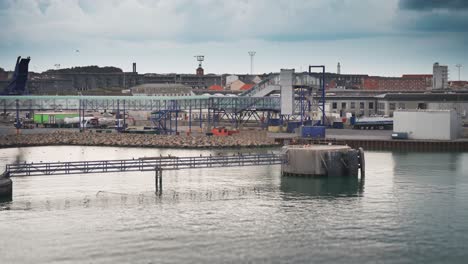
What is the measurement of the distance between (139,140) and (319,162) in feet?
108

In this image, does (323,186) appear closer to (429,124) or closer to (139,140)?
(429,124)

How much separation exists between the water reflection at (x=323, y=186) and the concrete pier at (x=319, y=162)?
1.56 feet

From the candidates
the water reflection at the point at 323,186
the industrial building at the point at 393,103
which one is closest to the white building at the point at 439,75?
the industrial building at the point at 393,103

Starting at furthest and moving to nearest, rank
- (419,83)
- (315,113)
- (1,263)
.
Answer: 1. (419,83)
2. (315,113)
3. (1,263)

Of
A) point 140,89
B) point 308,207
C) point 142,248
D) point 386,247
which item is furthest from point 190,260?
point 140,89

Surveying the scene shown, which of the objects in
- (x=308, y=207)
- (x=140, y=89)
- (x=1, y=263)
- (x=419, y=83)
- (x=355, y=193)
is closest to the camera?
→ (x=1, y=263)

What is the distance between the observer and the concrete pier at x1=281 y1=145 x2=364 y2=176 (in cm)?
4872

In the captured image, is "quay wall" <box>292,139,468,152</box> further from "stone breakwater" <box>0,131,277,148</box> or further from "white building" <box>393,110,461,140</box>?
"stone breakwater" <box>0,131,277,148</box>

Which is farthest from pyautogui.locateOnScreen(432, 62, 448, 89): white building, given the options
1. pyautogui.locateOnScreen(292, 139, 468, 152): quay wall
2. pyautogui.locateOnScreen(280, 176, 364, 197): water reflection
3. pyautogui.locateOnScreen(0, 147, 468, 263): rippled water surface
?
Answer: pyautogui.locateOnScreen(280, 176, 364, 197): water reflection

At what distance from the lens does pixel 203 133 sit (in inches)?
3349

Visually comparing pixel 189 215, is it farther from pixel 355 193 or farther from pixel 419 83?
pixel 419 83

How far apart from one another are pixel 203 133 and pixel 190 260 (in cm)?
5734

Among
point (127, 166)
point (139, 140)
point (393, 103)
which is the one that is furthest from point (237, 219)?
point (393, 103)

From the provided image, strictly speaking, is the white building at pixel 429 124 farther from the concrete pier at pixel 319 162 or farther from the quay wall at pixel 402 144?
the concrete pier at pixel 319 162
